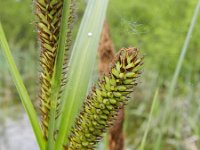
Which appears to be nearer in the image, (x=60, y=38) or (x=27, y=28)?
(x=60, y=38)

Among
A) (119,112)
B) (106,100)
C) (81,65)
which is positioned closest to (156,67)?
(119,112)

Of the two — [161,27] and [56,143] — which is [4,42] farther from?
[161,27]

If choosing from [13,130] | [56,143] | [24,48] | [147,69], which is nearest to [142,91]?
[147,69]

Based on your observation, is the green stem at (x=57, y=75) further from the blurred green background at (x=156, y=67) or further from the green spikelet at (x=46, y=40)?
the blurred green background at (x=156, y=67)

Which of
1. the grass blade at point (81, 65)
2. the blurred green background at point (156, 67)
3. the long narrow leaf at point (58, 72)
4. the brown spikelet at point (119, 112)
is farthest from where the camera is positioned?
the blurred green background at point (156, 67)

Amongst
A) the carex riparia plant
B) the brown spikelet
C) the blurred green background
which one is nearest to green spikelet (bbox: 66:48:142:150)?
the carex riparia plant

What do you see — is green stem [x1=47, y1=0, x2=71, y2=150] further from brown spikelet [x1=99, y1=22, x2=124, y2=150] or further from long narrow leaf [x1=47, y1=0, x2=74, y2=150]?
brown spikelet [x1=99, y1=22, x2=124, y2=150]

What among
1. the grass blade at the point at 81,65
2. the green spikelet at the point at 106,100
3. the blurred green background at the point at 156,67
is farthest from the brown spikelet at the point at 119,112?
the blurred green background at the point at 156,67
